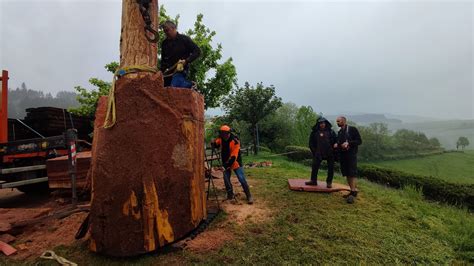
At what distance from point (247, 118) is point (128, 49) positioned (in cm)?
1705

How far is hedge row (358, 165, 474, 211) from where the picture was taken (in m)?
8.93

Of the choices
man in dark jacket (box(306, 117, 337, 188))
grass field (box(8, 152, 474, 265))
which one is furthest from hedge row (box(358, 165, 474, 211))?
man in dark jacket (box(306, 117, 337, 188))

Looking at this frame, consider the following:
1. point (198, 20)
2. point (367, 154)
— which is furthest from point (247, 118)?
point (367, 154)

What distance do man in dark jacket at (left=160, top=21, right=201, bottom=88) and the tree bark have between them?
53cm

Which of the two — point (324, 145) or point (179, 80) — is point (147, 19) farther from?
point (324, 145)

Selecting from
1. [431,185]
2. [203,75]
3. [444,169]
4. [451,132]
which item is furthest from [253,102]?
[451,132]

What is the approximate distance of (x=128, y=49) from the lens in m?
3.95

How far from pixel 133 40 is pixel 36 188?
21.4 ft

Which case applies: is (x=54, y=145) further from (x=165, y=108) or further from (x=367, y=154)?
(x=367, y=154)

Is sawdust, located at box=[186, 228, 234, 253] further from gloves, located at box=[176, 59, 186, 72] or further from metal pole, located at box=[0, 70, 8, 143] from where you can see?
metal pole, located at box=[0, 70, 8, 143]

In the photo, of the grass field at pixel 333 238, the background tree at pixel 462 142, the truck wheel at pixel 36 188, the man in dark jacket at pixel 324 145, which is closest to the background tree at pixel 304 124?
the man in dark jacket at pixel 324 145

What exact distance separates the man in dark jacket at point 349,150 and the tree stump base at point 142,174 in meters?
4.00

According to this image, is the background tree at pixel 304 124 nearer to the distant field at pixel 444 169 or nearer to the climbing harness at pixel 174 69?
the distant field at pixel 444 169

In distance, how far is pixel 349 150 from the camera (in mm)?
6379
